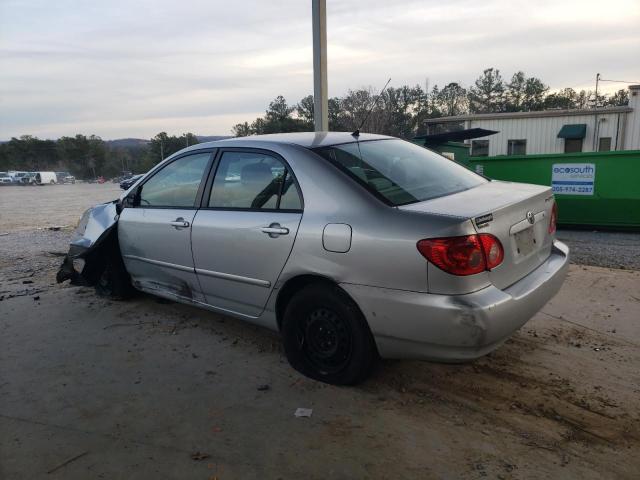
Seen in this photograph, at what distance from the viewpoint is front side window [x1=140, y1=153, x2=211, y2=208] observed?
157 inches

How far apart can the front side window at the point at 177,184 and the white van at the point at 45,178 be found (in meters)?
50.7

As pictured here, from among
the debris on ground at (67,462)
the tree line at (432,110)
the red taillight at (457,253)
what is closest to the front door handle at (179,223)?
the debris on ground at (67,462)

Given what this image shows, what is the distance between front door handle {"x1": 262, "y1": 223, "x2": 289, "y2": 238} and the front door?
872mm

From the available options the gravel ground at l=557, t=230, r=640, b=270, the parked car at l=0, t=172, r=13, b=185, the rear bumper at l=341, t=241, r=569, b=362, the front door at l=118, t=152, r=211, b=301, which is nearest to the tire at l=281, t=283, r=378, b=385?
the rear bumper at l=341, t=241, r=569, b=362

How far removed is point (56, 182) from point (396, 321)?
5634cm

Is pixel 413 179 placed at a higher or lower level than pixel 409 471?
higher

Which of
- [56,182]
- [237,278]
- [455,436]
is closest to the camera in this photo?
[455,436]

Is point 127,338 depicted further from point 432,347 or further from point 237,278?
point 432,347

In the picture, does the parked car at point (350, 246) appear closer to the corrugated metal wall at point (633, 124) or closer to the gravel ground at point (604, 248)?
the gravel ground at point (604, 248)

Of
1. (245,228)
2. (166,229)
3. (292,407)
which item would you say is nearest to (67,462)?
(292,407)

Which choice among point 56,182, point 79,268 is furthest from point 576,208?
point 56,182

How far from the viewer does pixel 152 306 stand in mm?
4988

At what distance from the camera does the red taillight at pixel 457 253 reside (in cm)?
253

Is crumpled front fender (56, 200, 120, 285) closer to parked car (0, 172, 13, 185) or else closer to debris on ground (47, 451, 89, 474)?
debris on ground (47, 451, 89, 474)
